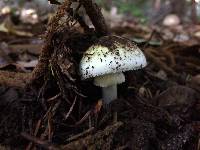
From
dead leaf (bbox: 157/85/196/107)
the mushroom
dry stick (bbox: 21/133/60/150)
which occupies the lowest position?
dry stick (bbox: 21/133/60/150)

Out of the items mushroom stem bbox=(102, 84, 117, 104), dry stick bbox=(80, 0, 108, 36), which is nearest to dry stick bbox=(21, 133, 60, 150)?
mushroom stem bbox=(102, 84, 117, 104)

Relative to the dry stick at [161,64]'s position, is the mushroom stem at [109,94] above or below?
below

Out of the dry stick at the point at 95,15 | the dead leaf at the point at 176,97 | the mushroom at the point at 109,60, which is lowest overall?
the dead leaf at the point at 176,97

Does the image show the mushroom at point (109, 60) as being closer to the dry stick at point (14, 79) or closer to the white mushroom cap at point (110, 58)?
the white mushroom cap at point (110, 58)

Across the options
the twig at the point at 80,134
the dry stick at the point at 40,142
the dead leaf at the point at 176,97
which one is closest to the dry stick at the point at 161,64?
the dead leaf at the point at 176,97

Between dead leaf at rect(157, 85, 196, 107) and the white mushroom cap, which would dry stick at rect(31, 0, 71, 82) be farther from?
dead leaf at rect(157, 85, 196, 107)

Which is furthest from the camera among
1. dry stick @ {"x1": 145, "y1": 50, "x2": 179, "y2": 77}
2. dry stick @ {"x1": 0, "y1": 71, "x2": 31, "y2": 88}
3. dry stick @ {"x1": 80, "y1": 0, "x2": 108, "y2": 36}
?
dry stick @ {"x1": 145, "y1": 50, "x2": 179, "y2": 77}

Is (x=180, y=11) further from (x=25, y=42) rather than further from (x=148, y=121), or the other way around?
(x=148, y=121)

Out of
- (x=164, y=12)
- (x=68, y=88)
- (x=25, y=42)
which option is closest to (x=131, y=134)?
(x=68, y=88)
